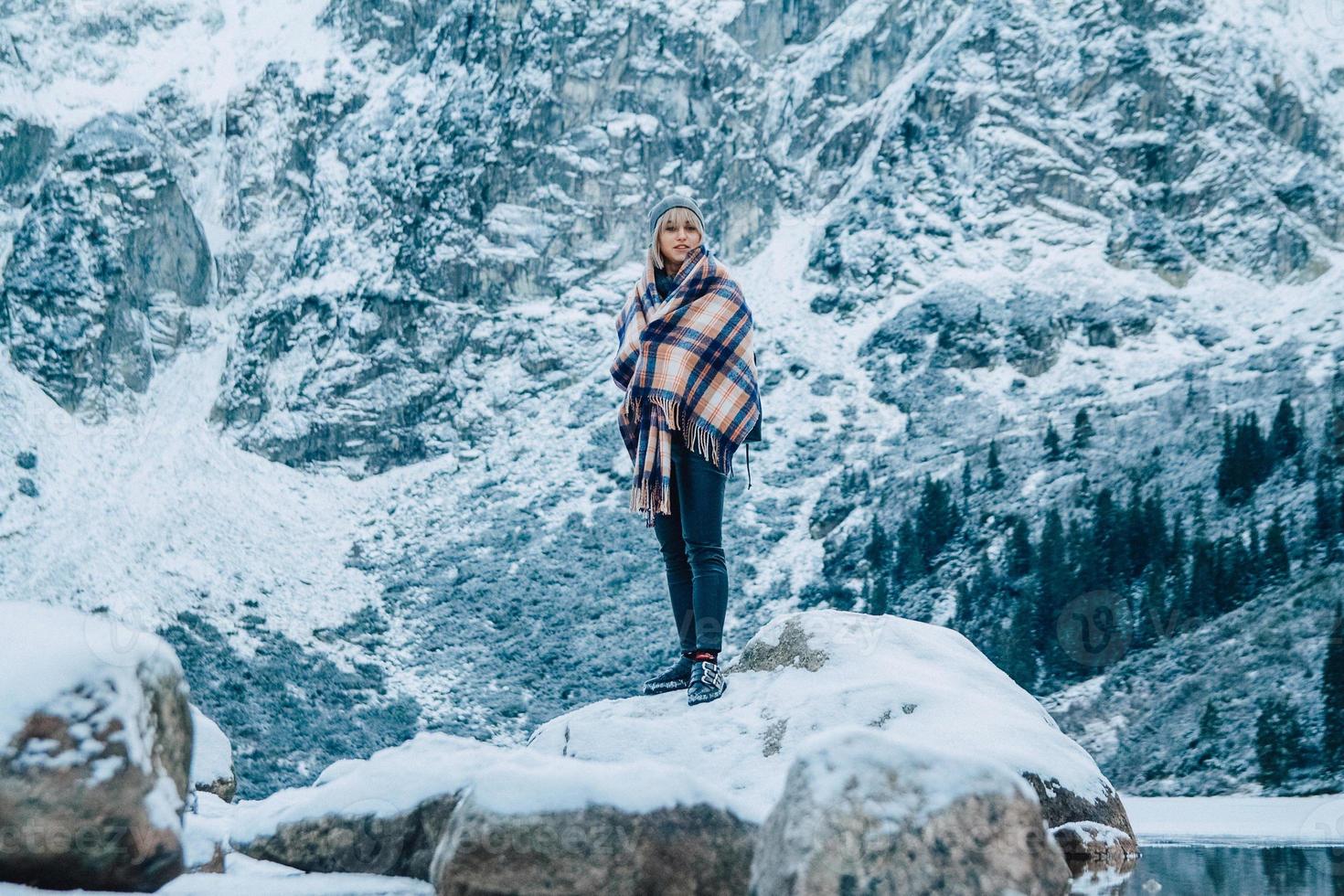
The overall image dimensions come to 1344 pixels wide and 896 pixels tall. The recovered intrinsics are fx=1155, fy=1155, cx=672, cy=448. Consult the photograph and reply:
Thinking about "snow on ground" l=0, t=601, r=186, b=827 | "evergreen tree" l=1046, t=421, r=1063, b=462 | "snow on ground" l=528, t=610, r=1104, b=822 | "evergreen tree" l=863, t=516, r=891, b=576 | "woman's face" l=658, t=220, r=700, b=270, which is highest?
"evergreen tree" l=1046, t=421, r=1063, b=462

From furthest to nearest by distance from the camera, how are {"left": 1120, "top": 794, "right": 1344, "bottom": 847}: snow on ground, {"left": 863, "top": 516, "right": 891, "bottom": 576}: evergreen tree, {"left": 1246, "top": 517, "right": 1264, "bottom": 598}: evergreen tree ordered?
{"left": 863, "top": 516, "right": 891, "bottom": 576}: evergreen tree < {"left": 1246, "top": 517, "right": 1264, "bottom": 598}: evergreen tree < {"left": 1120, "top": 794, "right": 1344, "bottom": 847}: snow on ground

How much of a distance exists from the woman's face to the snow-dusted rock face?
66069 mm

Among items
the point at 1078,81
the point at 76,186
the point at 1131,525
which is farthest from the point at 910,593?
the point at 76,186

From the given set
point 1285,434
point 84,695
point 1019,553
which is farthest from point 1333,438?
point 84,695

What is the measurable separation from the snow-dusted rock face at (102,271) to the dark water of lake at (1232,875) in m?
67.3

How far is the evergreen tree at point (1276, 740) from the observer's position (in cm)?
2297

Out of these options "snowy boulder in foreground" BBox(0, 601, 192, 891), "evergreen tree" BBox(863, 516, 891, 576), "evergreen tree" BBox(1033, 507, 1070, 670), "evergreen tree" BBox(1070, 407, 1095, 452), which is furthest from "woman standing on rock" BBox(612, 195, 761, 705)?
"evergreen tree" BBox(1070, 407, 1095, 452)

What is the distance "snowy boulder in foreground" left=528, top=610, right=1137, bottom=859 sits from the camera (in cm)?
377

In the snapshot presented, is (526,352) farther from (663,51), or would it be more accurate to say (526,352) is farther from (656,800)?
(656,800)

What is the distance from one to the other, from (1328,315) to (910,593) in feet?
77.6

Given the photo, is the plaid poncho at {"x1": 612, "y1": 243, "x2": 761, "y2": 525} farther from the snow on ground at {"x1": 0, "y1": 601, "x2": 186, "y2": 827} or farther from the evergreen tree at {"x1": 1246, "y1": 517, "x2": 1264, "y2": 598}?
the evergreen tree at {"x1": 1246, "y1": 517, "x2": 1264, "y2": 598}

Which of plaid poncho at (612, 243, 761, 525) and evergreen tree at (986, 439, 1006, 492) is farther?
evergreen tree at (986, 439, 1006, 492)

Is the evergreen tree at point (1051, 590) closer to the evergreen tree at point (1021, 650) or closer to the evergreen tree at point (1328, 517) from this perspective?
the evergreen tree at point (1021, 650)

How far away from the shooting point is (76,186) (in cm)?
6931
